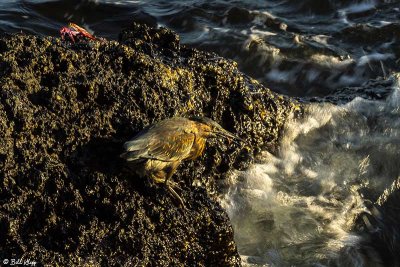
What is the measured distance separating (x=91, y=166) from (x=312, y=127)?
2.25 m

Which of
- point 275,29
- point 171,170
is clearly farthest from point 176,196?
point 275,29

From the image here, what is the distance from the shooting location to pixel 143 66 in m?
3.96

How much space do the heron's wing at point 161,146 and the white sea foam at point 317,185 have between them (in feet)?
2.81

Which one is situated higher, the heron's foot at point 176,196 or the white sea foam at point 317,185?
the heron's foot at point 176,196

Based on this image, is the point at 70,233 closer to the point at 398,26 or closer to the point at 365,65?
the point at 365,65

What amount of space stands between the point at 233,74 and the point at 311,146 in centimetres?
113

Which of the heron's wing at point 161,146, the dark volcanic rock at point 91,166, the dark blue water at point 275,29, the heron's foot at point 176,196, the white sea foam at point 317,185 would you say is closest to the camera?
the dark volcanic rock at point 91,166

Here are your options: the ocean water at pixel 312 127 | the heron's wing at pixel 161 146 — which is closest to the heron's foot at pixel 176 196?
the heron's wing at pixel 161 146

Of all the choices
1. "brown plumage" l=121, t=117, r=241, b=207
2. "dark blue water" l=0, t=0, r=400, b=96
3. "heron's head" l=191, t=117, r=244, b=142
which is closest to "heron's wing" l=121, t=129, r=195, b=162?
"brown plumage" l=121, t=117, r=241, b=207

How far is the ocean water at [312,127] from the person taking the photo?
15.1ft

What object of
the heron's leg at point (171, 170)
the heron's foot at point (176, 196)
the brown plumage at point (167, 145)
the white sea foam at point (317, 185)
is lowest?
the white sea foam at point (317, 185)

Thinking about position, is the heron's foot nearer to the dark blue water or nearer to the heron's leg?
the heron's leg

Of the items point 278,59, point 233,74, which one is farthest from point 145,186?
point 278,59

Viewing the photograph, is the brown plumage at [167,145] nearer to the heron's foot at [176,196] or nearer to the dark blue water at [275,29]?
the heron's foot at [176,196]
